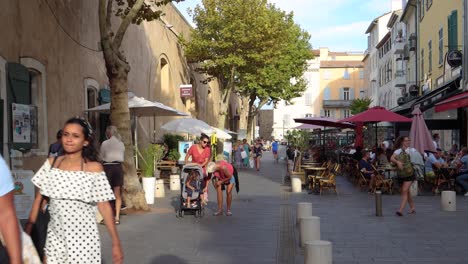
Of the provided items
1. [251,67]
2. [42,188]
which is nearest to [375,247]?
[42,188]

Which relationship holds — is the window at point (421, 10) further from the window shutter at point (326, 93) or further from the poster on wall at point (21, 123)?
the window shutter at point (326, 93)

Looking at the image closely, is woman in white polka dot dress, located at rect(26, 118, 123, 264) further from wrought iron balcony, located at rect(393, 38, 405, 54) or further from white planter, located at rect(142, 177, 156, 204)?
wrought iron balcony, located at rect(393, 38, 405, 54)

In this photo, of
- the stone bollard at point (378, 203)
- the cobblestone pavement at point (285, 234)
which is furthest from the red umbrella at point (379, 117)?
the stone bollard at point (378, 203)

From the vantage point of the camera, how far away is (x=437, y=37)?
26.7 metres

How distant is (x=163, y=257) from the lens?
7457 mm

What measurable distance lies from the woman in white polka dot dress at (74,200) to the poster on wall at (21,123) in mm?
7865

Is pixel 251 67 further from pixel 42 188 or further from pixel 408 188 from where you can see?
pixel 42 188

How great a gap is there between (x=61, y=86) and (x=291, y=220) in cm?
664

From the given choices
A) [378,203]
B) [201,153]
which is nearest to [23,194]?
[201,153]

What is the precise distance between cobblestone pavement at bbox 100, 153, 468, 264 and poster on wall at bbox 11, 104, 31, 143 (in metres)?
2.78

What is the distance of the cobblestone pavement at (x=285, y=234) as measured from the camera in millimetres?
7516

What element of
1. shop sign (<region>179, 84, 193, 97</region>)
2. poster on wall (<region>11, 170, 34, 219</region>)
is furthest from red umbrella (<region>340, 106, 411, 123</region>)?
shop sign (<region>179, 84, 193, 97</region>)

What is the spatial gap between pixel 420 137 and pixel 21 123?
10.2 metres

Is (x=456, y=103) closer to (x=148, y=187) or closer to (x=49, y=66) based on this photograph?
(x=148, y=187)
